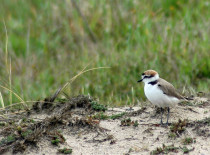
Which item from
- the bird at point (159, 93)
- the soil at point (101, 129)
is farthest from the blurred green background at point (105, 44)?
the bird at point (159, 93)

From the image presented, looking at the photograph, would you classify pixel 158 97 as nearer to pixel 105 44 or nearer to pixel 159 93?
pixel 159 93

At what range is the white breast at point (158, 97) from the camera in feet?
16.4

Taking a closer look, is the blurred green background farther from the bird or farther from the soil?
the bird

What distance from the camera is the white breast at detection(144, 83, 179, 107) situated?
16.4 ft

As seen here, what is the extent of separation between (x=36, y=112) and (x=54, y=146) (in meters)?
1.15

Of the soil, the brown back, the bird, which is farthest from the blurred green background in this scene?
the brown back

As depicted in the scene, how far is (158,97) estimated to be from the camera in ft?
16.4

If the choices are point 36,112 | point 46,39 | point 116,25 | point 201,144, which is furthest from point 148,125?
point 46,39

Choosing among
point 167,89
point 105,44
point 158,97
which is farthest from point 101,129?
point 105,44

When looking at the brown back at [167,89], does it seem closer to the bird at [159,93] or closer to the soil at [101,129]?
the bird at [159,93]

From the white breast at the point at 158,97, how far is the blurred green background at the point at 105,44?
169 centimetres

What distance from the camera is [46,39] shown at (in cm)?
979

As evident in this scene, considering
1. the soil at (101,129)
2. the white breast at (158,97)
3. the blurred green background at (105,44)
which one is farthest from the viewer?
the blurred green background at (105,44)

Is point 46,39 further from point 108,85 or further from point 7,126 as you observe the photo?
point 7,126
